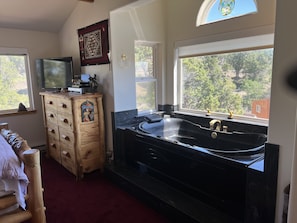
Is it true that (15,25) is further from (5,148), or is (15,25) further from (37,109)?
(5,148)

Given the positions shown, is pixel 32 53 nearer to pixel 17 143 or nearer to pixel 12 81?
pixel 12 81

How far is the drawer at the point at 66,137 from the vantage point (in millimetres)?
3009

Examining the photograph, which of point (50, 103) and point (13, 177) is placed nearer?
point (13, 177)

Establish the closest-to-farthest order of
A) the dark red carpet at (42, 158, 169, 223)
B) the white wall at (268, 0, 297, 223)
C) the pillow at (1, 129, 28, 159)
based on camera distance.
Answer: the white wall at (268, 0, 297, 223) → the pillow at (1, 129, 28, 159) → the dark red carpet at (42, 158, 169, 223)

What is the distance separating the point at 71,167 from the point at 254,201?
2.40m

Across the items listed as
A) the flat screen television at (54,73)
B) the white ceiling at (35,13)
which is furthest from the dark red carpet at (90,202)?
the white ceiling at (35,13)

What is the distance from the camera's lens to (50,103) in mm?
3486

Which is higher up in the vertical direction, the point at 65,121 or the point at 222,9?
the point at 222,9

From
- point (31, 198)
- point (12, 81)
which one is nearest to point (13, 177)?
point (31, 198)

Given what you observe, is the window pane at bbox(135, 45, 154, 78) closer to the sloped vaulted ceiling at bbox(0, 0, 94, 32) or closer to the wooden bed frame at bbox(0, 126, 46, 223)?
the sloped vaulted ceiling at bbox(0, 0, 94, 32)

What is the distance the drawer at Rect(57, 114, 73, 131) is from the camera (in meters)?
2.98

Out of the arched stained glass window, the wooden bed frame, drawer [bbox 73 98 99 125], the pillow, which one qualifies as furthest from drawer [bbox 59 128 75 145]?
the arched stained glass window

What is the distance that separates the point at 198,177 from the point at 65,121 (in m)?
1.97

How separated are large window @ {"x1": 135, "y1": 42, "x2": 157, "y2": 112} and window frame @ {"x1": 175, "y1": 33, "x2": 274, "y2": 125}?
398 mm
